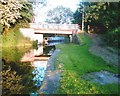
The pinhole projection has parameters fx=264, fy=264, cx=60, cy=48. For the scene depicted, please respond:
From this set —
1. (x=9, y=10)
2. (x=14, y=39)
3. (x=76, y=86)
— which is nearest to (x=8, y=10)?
(x=9, y=10)

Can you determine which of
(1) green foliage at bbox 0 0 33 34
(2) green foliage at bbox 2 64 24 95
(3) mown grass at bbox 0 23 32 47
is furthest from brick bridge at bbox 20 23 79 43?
(2) green foliage at bbox 2 64 24 95

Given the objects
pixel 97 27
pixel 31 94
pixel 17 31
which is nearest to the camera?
pixel 31 94

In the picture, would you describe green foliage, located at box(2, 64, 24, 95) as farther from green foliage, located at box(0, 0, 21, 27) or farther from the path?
green foliage, located at box(0, 0, 21, 27)

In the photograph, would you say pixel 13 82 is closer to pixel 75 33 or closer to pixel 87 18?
pixel 75 33

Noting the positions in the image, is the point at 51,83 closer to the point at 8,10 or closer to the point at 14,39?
the point at 8,10

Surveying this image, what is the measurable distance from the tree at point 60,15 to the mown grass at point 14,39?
215 feet

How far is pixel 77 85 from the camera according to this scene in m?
10.9

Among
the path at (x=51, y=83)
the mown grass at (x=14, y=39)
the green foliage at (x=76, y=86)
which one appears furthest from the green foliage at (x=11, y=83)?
the mown grass at (x=14, y=39)

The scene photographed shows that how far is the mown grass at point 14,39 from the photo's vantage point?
38.5 m

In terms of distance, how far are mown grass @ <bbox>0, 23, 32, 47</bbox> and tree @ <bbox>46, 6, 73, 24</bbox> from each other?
215 ft

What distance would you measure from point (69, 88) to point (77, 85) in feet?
1.67

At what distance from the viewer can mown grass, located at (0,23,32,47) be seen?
126 ft

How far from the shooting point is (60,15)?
107 meters

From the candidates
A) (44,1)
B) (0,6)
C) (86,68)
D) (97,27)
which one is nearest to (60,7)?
(44,1)
